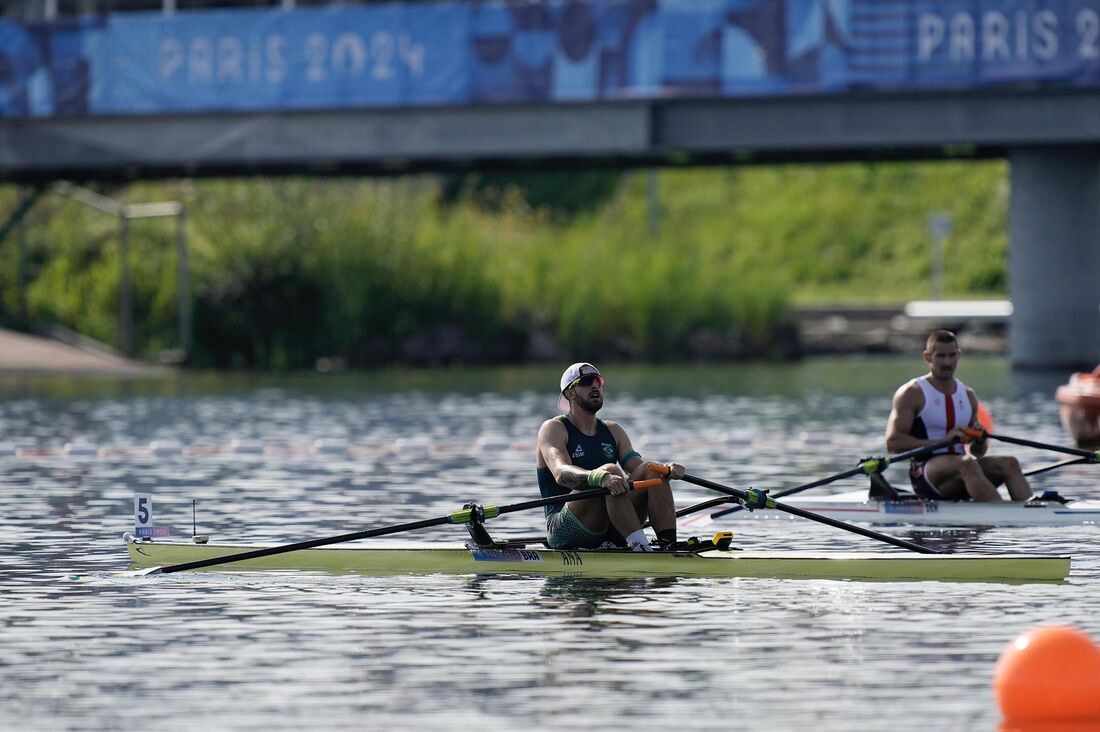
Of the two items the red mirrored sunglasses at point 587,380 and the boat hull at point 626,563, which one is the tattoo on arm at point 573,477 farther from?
the red mirrored sunglasses at point 587,380

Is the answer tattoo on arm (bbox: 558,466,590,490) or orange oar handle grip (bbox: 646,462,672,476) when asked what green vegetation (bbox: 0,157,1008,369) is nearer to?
tattoo on arm (bbox: 558,466,590,490)

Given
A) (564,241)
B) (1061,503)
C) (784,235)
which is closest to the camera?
(1061,503)

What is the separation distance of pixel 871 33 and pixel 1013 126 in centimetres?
342

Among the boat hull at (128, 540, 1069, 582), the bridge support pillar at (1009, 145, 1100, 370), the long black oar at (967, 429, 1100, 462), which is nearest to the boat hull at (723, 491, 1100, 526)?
the long black oar at (967, 429, 1100, 462)

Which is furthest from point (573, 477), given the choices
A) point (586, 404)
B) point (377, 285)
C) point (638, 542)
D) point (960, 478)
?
point (377, 285)

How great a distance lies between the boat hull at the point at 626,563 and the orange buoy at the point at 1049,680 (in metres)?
4.49

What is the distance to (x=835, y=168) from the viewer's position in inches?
3750

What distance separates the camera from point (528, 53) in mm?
47438

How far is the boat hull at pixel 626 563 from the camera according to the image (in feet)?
49.7

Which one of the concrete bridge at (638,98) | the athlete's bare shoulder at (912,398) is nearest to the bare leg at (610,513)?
the athlete's bare shoulder at (912,398)

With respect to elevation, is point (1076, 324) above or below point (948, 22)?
below

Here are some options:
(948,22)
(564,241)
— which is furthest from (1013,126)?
(564,241)

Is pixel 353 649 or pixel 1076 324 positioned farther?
pixel 1076 324

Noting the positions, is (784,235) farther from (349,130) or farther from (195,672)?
(195,672)
